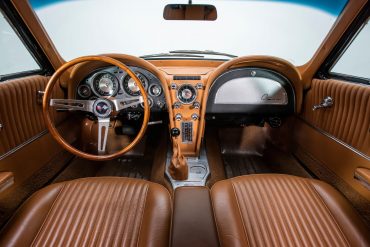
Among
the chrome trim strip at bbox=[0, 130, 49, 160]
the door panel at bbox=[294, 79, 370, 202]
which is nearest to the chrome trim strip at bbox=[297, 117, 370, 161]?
Answer: the door panel at bbox=[294, 79, 370, 202]

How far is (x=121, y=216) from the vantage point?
3.75 feet

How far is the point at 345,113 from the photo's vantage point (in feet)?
5.36

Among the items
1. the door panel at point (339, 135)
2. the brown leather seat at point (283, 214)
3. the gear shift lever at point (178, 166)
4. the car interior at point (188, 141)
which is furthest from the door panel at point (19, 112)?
the door panel at point (339, 135)

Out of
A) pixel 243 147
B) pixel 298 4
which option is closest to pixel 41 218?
pixel 243 147

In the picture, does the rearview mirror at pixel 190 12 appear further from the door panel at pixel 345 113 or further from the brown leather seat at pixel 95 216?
the brown leather seat at pixel 95 216

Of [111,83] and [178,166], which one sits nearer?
[178,166]

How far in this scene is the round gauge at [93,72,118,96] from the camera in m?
2.03

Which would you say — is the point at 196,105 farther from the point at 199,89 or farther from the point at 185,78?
the point at 185,78

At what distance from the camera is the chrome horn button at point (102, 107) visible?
160 cm

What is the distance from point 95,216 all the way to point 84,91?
1.22 meters

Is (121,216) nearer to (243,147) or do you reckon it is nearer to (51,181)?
(51,181)

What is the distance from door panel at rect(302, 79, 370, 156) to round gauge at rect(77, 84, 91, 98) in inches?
70.9

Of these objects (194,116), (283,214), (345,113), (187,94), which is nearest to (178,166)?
(194,116)

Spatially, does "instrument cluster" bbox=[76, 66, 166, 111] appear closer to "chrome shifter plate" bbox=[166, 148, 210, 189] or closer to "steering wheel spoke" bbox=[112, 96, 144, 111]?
"steering wheel spoke" bbox=[112, 96, 144, 111]
